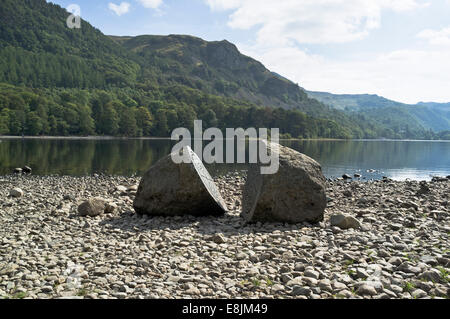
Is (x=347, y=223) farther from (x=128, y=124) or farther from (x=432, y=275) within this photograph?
(x=128, y=124)

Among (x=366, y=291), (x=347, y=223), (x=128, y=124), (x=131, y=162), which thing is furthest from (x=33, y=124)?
(x=366, y=291)

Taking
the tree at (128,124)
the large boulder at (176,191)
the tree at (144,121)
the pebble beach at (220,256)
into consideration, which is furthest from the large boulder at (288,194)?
Result: the tree at (144,121)

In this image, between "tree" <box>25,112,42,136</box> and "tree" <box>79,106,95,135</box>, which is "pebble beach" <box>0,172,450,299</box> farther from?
"tree" <box>79,106,95,135</box>

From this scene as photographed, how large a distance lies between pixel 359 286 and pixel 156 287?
4.48 m

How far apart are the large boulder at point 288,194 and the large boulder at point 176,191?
7.36 feet

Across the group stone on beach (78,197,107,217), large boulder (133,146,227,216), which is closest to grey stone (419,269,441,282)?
large boulder (133,146,227,216)

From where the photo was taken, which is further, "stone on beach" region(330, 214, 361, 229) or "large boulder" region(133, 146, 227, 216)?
"large boulder" region(133, 146, 227, 216)

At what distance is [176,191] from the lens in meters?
14.8

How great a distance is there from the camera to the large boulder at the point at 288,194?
13.3m

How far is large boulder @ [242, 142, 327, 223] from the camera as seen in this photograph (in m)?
13.3

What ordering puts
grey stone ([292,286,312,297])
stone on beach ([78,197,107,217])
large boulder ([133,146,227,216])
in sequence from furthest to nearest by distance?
1. stone on beach ([78,197,107,217])
2. large boulder ([133,146,227,216])
3. grey stone ([292,286,312,297])

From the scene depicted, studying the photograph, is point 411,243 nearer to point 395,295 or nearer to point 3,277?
point 395,295

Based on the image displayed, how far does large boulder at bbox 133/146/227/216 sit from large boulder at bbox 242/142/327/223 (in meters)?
2.24

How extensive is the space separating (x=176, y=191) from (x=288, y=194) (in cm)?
467
